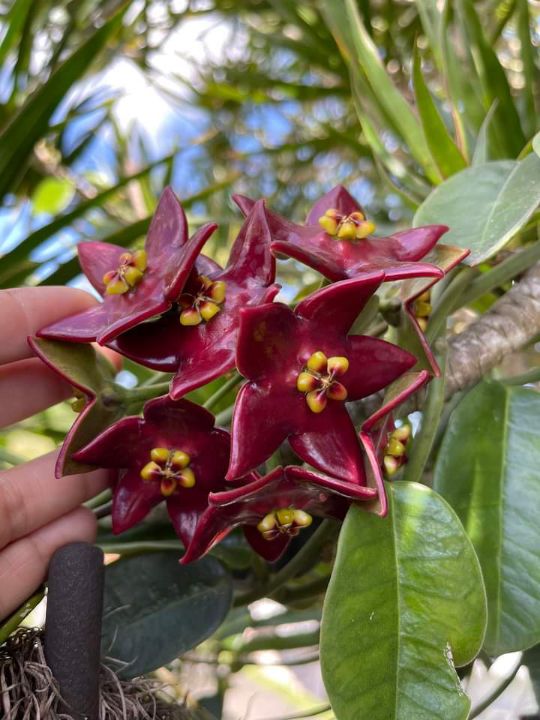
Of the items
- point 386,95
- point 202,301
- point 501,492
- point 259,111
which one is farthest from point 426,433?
point 259,111

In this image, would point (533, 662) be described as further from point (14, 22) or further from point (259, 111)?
point (259, 111)

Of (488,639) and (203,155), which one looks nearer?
(488,639)

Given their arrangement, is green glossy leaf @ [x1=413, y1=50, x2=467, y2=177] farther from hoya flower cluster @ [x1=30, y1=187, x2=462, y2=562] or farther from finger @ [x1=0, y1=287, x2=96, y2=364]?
finger @ [x1=0, y1=287, x2=96, y2=364]

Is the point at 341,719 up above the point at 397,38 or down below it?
below

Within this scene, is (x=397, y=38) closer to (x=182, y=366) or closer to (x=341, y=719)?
(x=182, y=366)

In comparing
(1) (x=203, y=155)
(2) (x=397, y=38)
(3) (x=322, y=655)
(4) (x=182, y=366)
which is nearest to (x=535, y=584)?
(3) (x=322, y=655)

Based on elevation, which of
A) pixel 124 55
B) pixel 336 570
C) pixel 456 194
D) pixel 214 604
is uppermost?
pixel 124 55
